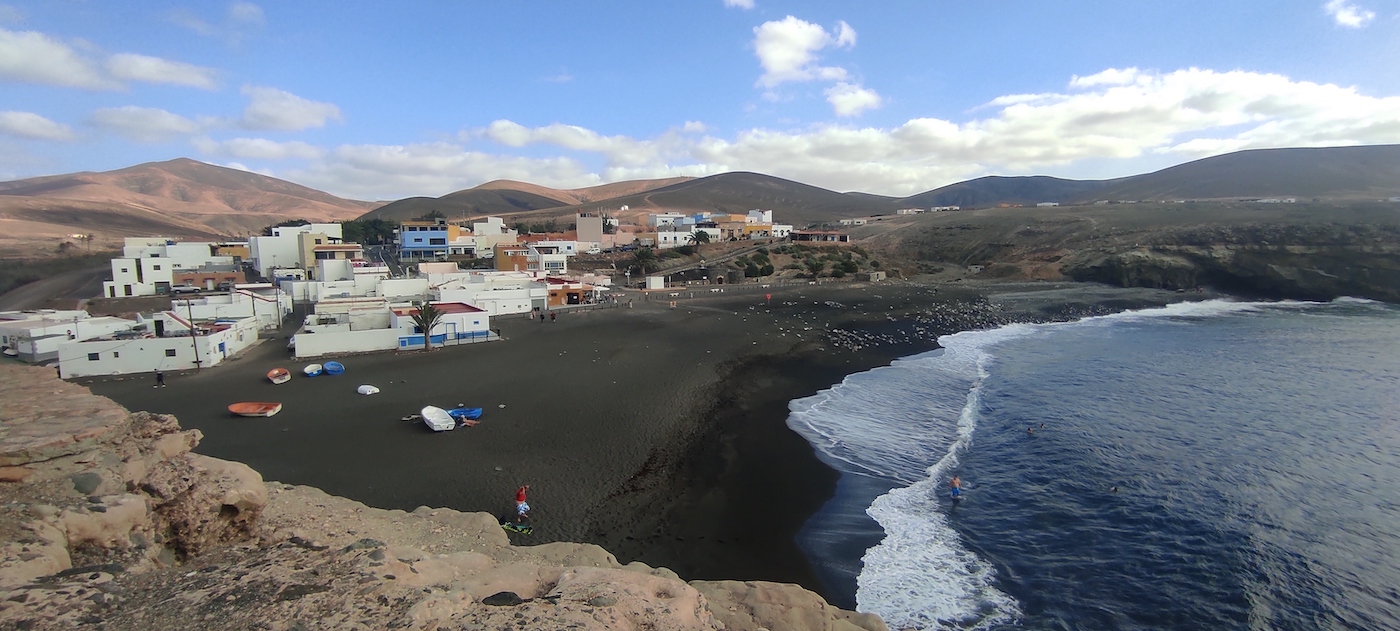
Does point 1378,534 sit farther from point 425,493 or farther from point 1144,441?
point 425,493

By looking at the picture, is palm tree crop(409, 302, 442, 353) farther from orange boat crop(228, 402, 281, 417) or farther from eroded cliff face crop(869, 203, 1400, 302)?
eroded cliff face crop(869, 203, 1400, 302)

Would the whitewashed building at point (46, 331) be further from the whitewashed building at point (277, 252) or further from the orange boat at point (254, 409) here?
the whitewashed building at point (277, 252)

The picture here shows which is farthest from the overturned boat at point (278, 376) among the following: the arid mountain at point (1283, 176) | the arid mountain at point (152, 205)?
the arid mountain at point (1283, 176)

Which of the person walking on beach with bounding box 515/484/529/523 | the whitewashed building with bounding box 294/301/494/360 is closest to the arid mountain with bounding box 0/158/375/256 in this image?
the whitewashed building with bounding box 294/301/494/360

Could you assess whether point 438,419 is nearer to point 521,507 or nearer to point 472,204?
point 521,507

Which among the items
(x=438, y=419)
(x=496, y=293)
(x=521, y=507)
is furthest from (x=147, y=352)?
(x=521, y=507)
